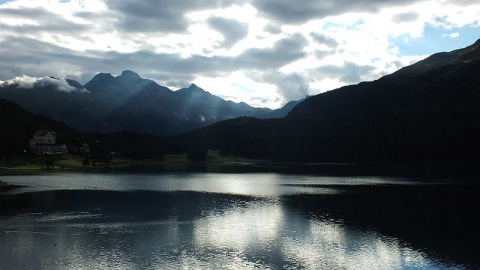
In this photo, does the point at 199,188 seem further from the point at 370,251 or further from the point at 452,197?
the point at 370,251

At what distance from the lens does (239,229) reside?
71.8 metres

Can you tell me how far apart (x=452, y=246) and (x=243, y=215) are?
38843mm

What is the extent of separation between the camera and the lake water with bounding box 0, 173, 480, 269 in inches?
2063

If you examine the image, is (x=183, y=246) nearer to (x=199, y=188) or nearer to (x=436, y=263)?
(x=436, y=263)

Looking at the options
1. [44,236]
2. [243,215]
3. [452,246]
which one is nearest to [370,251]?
[452,246]

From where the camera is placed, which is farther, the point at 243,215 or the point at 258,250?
the point at 243,215

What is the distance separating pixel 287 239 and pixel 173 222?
23595mm

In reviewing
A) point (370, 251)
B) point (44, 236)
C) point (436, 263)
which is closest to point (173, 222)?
point (44, 236)

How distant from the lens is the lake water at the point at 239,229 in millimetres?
52406

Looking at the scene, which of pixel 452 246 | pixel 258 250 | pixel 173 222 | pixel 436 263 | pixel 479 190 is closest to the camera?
pixel 436 263

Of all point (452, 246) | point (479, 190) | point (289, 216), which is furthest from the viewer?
point (479, 190)

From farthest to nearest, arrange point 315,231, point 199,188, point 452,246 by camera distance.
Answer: point 199,188
point 315,231
point 452,246

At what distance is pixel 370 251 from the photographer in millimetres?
58031

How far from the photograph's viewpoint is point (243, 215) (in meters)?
86.9
